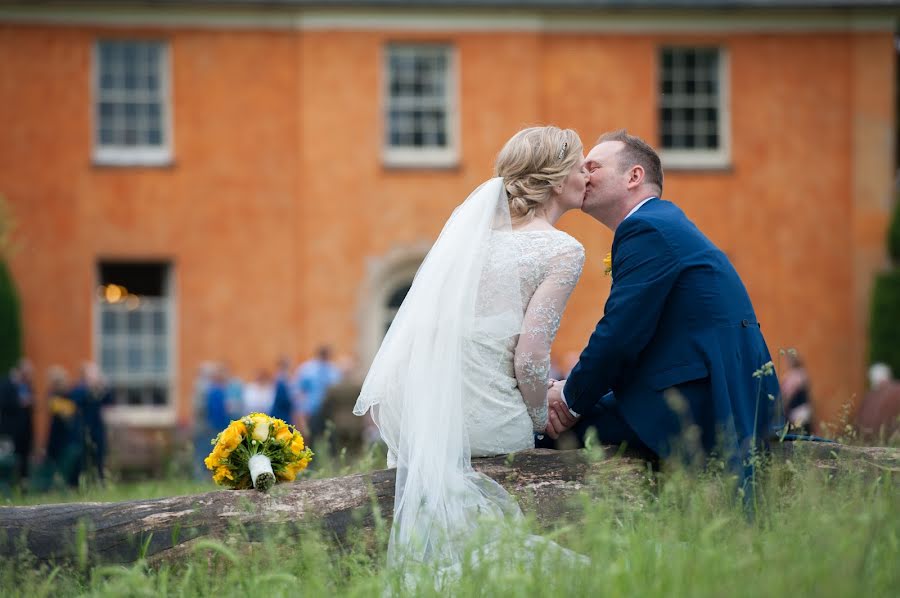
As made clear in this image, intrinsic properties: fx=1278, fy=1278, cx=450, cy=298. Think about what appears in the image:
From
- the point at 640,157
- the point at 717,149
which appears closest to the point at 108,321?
the point at 717,149

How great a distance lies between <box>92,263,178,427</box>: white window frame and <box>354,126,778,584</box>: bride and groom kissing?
15309 millimetres

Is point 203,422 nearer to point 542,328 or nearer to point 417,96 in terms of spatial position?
point 417,96

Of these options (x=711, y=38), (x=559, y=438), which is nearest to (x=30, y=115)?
(x=711, y=38)

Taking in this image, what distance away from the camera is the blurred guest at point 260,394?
17547 millimetres

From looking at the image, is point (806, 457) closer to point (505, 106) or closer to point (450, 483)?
point (450, 483)

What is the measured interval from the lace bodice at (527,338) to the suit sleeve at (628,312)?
17cm

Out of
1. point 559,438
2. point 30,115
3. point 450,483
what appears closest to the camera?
point 450,483

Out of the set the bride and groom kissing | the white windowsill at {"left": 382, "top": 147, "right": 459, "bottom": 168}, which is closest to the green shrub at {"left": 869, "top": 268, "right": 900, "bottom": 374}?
the white windowsill at {"left": 382, "top": 147, "right": 459, "bottom": 168}

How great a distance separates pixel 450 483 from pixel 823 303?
681 inches

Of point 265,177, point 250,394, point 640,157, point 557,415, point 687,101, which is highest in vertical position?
point 687,101

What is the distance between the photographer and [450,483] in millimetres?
4977

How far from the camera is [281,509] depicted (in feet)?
16.1

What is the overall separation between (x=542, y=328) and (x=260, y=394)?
12.9 m

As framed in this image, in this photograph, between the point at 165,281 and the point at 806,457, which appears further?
the point at 165,281
